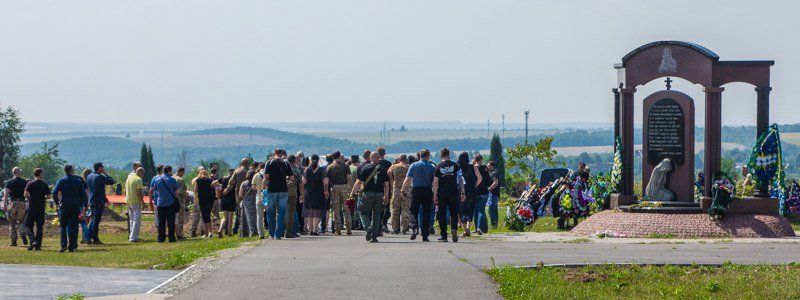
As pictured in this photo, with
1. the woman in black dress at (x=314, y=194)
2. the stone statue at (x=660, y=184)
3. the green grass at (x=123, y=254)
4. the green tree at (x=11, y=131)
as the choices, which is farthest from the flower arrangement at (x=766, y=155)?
the green tree at (x=11, y=131)

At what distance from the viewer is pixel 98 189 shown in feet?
85.6

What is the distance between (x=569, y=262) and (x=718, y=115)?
962 centimetres

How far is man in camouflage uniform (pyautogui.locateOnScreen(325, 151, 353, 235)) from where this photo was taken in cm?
2630

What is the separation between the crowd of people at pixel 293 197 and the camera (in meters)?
23.2

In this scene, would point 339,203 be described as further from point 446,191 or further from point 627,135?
point 627,135

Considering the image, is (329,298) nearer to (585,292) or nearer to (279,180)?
(585,292)

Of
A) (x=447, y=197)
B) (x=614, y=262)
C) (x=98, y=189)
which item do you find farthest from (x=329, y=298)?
(x=98, y=189)

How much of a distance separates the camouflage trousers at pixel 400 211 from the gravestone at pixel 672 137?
15.7 feet

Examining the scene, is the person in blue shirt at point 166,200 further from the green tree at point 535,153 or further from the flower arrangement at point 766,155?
the green tree at point 535,153

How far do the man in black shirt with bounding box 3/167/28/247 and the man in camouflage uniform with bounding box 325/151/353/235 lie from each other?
5.67m

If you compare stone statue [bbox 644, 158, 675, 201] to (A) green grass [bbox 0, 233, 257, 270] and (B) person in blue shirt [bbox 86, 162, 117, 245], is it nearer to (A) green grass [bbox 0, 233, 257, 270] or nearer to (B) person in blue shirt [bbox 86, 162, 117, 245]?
(A) green grass [bbox 0, 233, 257, 270]

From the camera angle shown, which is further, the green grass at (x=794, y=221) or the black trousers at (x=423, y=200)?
the green grass at (x=794, y=221)

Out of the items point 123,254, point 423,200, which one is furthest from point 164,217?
point 423,200

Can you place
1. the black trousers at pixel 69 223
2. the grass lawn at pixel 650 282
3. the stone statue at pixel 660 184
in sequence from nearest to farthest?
the grass lawn at pixel 650 282 < the black trousers at pixel 69 223 < the stone statue at pixel 660 184
